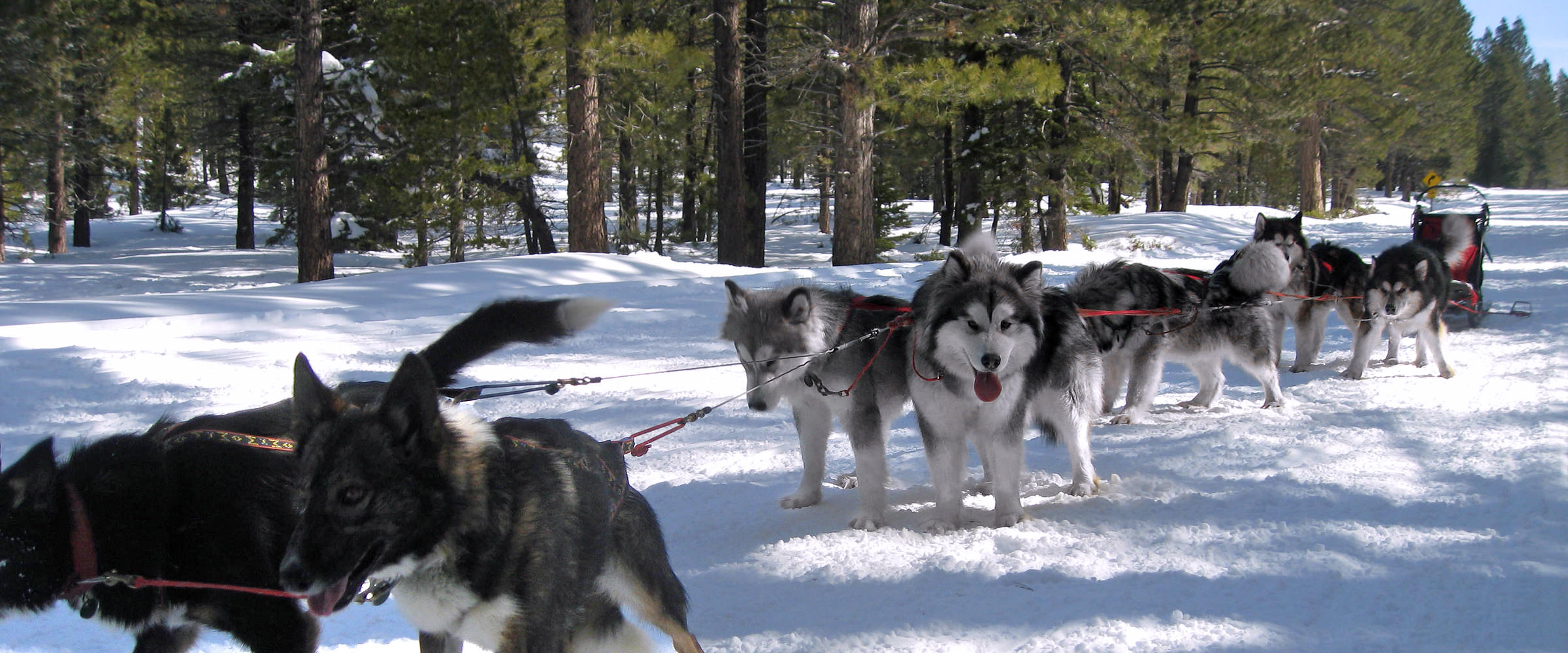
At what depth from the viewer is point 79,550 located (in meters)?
2.73

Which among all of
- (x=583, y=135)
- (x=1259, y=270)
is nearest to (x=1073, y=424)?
(x=1259, y=270)

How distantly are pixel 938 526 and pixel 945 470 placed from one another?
0.99 feet

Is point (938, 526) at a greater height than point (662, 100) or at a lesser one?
lesser

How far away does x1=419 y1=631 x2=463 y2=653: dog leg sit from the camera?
9.45ft

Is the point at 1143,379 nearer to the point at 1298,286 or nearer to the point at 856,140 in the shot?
the point at 1298,286

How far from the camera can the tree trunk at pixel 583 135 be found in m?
15.2

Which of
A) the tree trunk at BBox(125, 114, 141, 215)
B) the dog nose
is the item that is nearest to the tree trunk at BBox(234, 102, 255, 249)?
the tree trunk at BBox(125, 114, 141, 215)

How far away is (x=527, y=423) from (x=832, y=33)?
16.5m

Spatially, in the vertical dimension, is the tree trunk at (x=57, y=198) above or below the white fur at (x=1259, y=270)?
above

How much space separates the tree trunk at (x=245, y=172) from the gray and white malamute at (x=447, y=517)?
28026mm

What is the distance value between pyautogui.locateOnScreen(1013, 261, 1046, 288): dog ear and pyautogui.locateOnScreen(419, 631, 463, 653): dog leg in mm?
3338

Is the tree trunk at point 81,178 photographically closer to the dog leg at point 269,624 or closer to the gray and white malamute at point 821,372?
the gray and white malamute at point 821,372

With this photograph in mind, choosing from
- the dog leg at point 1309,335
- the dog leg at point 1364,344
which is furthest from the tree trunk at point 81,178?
the dog leg at point 1364,344

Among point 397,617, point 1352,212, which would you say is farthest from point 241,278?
point 1352,212
